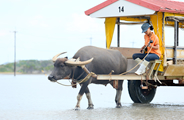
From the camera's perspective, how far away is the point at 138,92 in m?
11.5

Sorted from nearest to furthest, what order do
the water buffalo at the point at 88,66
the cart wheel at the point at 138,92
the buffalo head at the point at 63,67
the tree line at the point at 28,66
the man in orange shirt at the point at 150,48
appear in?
the buffalo head at the point at 63,67, the water buffalo at the point at 88,66, the man in orange shirt at the point at 150,48, the cart wheel at the point at 138,92, the tree line at the point at 28,66

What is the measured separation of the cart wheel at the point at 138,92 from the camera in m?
11.4

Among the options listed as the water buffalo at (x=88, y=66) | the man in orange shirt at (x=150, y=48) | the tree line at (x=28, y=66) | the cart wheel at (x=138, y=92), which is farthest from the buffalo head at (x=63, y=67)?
the tree line at (x=28, y=66)

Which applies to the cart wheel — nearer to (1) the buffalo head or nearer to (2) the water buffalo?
(2) the water buffalo

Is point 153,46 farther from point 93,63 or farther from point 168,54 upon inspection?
point 93,63

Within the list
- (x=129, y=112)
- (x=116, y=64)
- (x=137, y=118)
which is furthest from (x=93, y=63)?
(x=137, y=118)

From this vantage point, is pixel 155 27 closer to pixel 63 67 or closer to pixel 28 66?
pixel 63 67

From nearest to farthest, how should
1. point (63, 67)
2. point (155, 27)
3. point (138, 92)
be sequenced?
point (63, 67), point (155, 27), point (138, 92)

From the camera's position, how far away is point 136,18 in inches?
465

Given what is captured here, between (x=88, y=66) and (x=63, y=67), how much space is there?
0.67 metres

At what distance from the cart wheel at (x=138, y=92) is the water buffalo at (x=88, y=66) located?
1.23 m

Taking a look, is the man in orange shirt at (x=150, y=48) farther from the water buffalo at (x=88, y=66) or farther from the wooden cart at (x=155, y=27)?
the water buffalo at (x=88, y=66)

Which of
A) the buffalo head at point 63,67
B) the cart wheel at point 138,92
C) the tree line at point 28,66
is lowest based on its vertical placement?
the tree line at point 28,66

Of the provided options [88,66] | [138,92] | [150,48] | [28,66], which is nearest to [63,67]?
[88,66]
